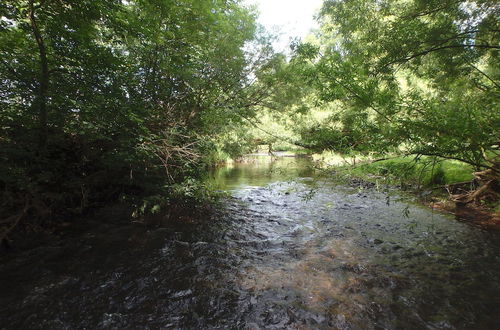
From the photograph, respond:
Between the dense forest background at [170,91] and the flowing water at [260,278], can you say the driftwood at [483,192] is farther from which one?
the flowing water at [260,278]

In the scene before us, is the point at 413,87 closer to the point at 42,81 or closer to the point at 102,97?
the point at 102,97

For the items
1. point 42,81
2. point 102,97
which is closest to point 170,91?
point 102,97

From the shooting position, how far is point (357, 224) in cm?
719

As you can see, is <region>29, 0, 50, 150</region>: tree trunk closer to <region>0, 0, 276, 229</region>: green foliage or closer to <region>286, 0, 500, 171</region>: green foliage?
<region>0, 0, 276, 229</region>: green foliage

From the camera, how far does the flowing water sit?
330cm

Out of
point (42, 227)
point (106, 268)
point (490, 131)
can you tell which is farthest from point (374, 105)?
point (42, 227)

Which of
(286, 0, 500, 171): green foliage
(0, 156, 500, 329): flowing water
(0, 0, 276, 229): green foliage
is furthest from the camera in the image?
(0, 0, 276, 229): green foliage

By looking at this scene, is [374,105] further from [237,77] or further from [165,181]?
[237,77]

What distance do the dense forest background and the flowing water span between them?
4.22ft

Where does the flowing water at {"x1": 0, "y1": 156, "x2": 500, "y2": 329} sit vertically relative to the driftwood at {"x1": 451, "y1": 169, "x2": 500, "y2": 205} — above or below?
below

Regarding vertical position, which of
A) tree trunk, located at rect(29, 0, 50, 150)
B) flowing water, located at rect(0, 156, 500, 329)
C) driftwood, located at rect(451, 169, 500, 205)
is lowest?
flowing water, located at rect(0, 156, 500, 329)

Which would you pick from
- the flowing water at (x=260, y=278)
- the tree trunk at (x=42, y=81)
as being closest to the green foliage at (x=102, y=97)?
the tree trunk at (x=42, y=81)

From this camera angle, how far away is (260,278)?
433 centimetres

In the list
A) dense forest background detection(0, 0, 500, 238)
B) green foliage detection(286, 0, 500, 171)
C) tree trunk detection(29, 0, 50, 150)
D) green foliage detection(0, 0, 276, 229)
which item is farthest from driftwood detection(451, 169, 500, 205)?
tree trunk detection(29, 0, 50, 150)
